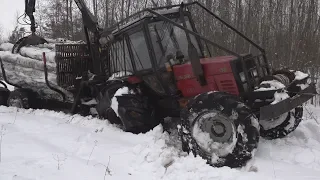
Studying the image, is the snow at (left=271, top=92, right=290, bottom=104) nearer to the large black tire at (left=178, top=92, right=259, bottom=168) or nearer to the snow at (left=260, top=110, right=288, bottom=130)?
the large black tire at (left=178, top=92, right=259, bottom=168)

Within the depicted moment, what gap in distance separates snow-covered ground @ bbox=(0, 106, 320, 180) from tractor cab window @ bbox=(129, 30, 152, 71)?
123cm

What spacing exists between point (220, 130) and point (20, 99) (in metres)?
6.13

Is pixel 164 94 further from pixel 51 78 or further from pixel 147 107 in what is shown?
pixel 51 78

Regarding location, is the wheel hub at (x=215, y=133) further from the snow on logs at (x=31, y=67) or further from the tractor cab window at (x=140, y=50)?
the snow on logs at (x=31, y=67)

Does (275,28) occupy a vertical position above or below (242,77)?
above

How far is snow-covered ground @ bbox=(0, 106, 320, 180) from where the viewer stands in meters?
4.14

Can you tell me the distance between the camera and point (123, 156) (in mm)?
4918

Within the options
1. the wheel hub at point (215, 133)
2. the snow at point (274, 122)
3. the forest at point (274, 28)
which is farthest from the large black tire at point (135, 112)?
the forest at point (274, 28)

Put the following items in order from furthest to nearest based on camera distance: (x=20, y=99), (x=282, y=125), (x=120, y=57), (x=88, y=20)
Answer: (x=20, y=99), (x=88, y=20), (x=120, y=57), (x=282, y=125)

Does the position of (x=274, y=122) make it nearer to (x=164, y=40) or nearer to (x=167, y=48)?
(x=167, y=48)

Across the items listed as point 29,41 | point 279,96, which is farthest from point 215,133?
point 29,41

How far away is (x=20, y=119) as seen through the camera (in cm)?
716

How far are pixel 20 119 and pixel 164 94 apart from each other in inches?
124

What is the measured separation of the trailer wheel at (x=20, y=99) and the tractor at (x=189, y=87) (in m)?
1.52
